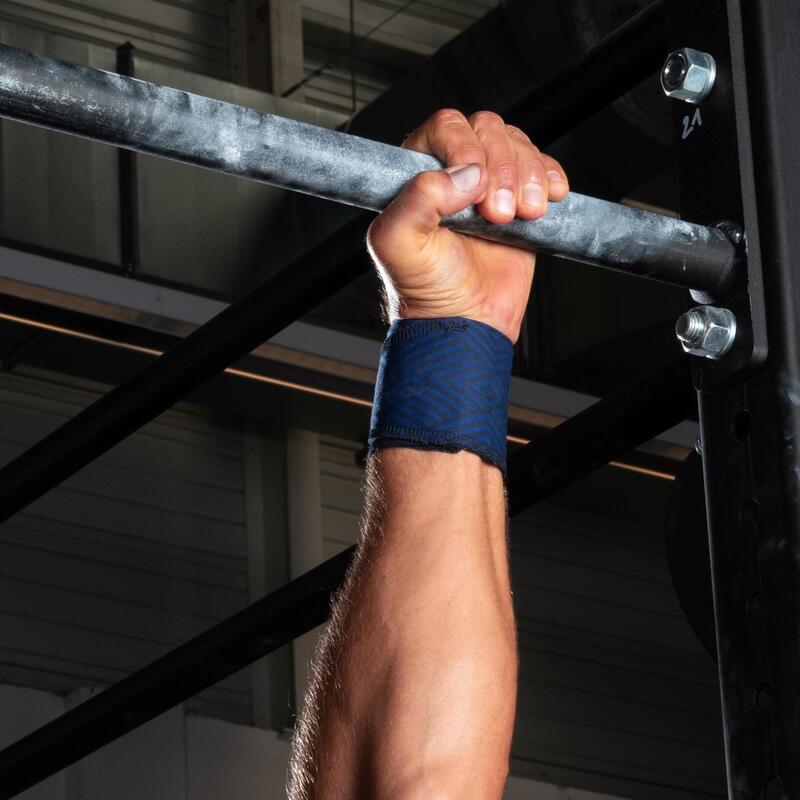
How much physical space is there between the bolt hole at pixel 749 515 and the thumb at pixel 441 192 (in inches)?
8.7

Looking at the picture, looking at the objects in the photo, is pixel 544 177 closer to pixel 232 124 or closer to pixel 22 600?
pixel 232 124

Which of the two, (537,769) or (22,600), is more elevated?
(22,600)

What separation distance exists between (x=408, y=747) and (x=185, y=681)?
0.90 feet

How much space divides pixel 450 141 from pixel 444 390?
170 mm

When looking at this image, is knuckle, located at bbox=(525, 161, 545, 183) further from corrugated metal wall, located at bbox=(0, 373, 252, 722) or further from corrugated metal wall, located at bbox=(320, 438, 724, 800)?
corrugated metal wall, located at bbox=(320, 438, 724, 800)

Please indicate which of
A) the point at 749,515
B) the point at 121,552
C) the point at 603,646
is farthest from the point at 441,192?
the point at 603,646

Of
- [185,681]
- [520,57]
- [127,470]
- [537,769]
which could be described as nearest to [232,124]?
[185,681]

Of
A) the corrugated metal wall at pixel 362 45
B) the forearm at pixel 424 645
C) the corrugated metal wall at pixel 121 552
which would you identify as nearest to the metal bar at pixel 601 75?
the forearm at pixel 424 645

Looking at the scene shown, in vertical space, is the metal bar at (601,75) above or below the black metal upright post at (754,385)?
above

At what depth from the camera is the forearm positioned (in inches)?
40.9

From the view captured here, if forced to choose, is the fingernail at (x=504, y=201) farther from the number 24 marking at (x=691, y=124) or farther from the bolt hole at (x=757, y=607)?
the bolt hole at (x=757, y=607)

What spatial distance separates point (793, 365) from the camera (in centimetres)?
89

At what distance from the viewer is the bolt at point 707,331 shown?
3.00 ft

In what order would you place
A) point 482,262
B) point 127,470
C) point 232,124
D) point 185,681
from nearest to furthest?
1. point 232,124
2. point 482,262
3. point 185,681
4. point 127,470
